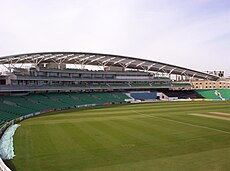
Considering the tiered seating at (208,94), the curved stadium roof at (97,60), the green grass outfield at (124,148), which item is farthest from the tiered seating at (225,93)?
the green grass outfield at (124,148)

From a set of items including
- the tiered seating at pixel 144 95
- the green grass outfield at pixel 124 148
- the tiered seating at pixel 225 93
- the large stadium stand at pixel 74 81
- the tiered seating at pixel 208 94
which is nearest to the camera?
the green grass outfield at pixel 124 148

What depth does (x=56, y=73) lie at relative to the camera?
66.8 metres

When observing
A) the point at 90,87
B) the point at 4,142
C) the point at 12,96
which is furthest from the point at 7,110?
the point at 90,87

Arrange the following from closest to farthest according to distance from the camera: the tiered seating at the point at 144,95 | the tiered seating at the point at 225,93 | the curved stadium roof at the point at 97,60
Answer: the curved stadium roof at the point at 97,60 < the tiered seating at the point at 144,95 < the tiered seating at the point at 225,93

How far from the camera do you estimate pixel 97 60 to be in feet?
232

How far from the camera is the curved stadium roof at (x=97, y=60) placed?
59750mm

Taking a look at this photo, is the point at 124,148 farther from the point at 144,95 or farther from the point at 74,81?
the point at 144,95

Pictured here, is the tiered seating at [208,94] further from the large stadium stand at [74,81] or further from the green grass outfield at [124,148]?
the green grass outfield at [124,148]

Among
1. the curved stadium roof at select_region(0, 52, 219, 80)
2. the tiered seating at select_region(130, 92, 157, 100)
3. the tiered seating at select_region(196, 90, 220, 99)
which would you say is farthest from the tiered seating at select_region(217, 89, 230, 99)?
the tiered seating at select_region(130, 92, 157, 100)

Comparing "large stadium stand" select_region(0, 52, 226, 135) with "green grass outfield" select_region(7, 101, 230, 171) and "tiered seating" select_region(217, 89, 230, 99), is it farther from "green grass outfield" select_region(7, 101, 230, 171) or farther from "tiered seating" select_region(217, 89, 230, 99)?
"green grass outfield" select_region(7, 101, 230, 171)

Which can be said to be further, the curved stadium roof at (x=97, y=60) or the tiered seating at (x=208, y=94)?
the tiered seating at (x=208, y=94)

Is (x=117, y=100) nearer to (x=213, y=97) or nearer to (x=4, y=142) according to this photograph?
(x=213, y=97)

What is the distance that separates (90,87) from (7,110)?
31.5 meters

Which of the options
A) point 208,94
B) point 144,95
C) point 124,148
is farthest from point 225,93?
point 124,148
